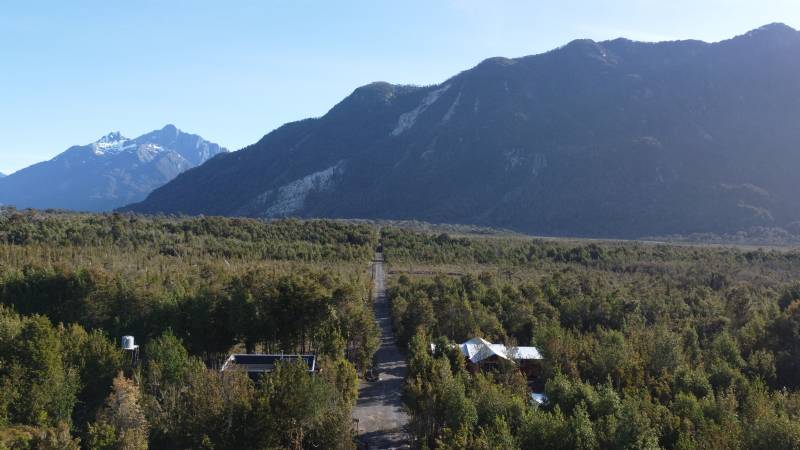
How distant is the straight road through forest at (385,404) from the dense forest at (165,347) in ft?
7.83

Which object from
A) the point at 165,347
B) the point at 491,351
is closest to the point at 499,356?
the point at 491,351

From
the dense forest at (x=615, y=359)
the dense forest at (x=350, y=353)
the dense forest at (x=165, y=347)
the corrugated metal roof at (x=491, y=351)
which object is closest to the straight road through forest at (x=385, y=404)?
the dense forest at (x=350, y=353)

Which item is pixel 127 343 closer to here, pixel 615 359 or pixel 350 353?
pixel 350 353

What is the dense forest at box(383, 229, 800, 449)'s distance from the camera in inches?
873

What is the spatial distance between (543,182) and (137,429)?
573 feet

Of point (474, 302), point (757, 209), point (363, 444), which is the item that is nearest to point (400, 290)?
point (474, 302)

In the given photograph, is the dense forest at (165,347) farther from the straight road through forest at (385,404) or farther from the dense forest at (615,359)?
the dense forest at (615,359)

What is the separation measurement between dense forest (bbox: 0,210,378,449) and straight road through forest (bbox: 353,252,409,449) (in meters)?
2.39

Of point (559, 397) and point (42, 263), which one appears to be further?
point (42, 263)

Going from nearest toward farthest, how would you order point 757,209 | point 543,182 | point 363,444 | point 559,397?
point 559,397
point 363,444
point 757,209
point 543,182

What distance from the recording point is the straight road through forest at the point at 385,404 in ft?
99.4

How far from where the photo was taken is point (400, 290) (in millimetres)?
56531

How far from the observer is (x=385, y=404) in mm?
35188

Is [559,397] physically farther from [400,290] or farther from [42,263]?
[42,263]
